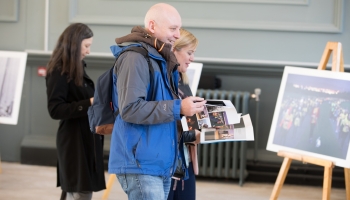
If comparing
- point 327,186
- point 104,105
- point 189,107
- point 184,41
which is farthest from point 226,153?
point 189,107

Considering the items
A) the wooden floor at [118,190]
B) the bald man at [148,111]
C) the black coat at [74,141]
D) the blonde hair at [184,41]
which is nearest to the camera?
the bald man at [148,111]

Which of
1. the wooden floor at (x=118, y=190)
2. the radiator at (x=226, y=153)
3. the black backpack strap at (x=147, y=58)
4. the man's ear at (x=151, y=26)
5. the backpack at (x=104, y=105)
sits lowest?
the wooden floor at (x=118, y=190)

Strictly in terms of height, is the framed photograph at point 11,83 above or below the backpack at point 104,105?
below

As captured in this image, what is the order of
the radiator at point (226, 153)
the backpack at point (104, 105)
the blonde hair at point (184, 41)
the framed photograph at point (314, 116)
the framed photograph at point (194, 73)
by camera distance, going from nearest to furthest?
the backpack at point (104, 105) → the blonde hair at point (184, 41) → the framed photograph at point (314, 116) → the framed photograph at point (194, 73) → the radiator at point (226, 153)

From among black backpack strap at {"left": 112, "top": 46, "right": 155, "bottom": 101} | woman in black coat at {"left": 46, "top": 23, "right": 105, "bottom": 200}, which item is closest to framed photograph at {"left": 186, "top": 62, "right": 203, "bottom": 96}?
woman in black coat at {"left": 46, "top": 23, "right": 105, "bottom": 200}

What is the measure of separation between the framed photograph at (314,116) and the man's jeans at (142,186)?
6.34 feet

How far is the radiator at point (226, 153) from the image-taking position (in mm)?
5594

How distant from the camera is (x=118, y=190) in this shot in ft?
17.5

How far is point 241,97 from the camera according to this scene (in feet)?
18.4

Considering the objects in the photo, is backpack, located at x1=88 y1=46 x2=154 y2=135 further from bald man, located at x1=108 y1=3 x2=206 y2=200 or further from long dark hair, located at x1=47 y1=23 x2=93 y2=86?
long dark hair, located at x1=47 y1=23 x2=93 y2=86

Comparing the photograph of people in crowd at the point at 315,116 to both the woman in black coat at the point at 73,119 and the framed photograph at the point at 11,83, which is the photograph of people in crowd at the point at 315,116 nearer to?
the woman in black coat at the point at 73,119

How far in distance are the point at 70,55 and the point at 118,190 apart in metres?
1.93

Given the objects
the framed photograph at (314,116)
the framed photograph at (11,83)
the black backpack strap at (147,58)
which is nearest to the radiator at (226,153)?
the framed photograph at (314,116)

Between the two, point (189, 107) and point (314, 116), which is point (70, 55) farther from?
point (314, 116)
